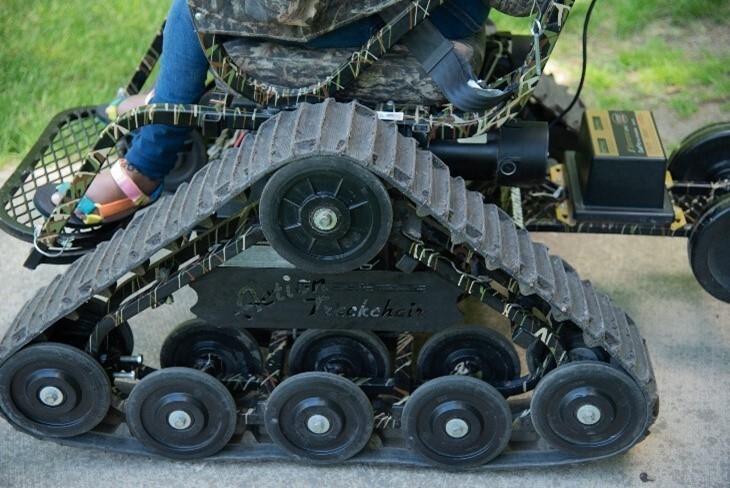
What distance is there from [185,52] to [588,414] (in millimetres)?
1677

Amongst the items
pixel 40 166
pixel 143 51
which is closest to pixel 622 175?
pixel 40 166

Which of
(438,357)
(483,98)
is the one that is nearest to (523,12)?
(483,98)

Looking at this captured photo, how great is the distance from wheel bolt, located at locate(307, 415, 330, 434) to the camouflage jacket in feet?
3.73

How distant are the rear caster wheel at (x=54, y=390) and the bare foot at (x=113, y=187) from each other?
0.64 metres

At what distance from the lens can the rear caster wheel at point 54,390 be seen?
350 cm

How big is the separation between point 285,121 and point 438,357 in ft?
3.18

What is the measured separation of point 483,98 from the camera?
3391 mm

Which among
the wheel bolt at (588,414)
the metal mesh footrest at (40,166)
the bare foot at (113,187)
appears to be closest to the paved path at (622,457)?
the wheel bolt at (588,414)

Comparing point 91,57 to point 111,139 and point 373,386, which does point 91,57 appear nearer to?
point 111,139

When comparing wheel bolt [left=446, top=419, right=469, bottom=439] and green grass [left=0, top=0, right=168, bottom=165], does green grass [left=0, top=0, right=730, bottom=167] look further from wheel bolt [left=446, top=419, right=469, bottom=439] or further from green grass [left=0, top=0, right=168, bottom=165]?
wheel bolt [left=446, top=419, right=469, bottom=439]

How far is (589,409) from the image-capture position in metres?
3.46

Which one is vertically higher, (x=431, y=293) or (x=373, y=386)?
(x=431, y=293)

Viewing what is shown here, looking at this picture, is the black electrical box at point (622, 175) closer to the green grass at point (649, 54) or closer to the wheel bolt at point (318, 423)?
the wheel bolt at point (318, 423)

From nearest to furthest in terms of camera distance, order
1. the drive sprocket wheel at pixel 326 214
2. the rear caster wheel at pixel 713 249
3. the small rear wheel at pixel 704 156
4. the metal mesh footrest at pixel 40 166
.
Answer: the drive sprocket wheel at pixel 326 214
the rear caster wheel at pixel 713 249
the metal mesh footrest at pixel 40 166
the small rear wheel at pixel 704 156
